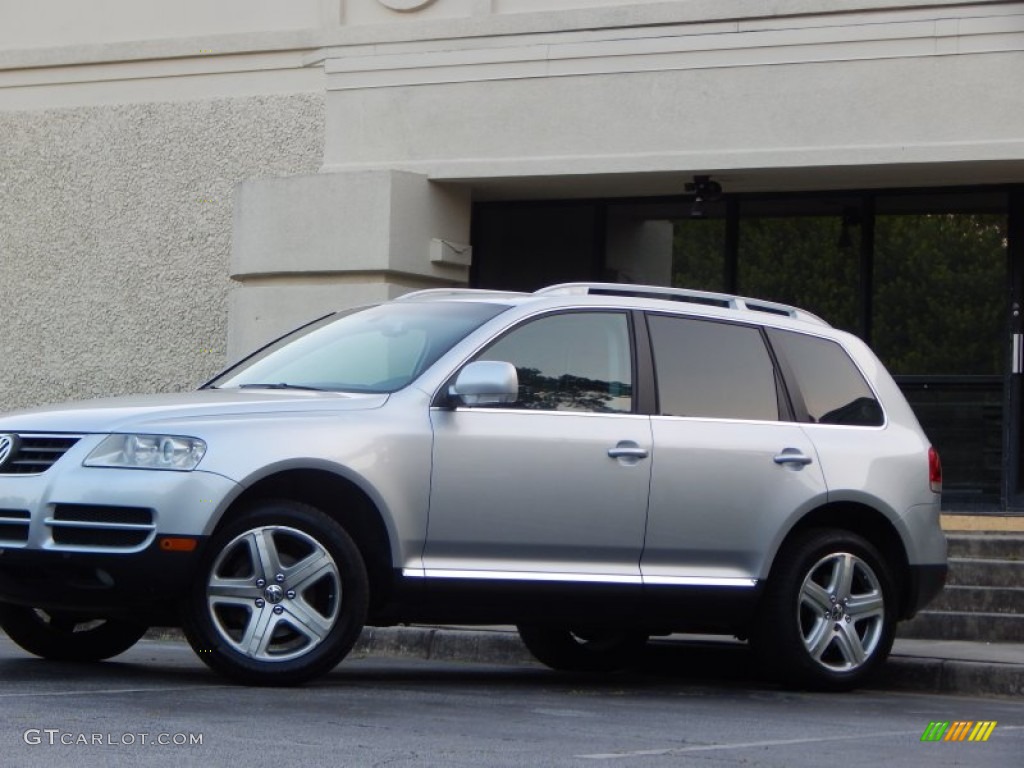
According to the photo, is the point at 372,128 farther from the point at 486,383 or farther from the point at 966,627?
the point at 486,383

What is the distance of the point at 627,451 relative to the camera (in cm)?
800

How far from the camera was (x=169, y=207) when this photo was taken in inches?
635

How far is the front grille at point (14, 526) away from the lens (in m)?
7.10

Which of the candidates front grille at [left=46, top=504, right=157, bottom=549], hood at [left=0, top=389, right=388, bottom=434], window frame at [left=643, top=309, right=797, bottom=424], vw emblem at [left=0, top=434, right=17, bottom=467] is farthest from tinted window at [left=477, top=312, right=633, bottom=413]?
vw emblem at [left=0, top=434, right=17, bottom=467]

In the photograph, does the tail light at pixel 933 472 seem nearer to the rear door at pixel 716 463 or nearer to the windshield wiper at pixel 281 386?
the rear door at pixel 716 463

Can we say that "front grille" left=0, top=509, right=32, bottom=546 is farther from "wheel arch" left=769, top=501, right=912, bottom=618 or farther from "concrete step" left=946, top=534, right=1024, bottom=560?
"concrete step" left=946, top=534, right=1024, bottom=560

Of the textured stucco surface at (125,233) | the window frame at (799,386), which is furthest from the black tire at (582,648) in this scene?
the textured stucco surface at (125,233)

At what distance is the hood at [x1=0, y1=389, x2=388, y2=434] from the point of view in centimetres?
719

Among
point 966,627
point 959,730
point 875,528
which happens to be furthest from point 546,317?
point 966,627

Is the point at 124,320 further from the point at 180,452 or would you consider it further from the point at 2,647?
the point at 180,452

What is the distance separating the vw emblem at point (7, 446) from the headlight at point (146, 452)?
14.2 inches

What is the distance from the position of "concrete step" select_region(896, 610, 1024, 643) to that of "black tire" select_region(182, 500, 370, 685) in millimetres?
4474

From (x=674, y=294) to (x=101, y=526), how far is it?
119 inches

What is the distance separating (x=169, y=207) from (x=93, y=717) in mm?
10327
